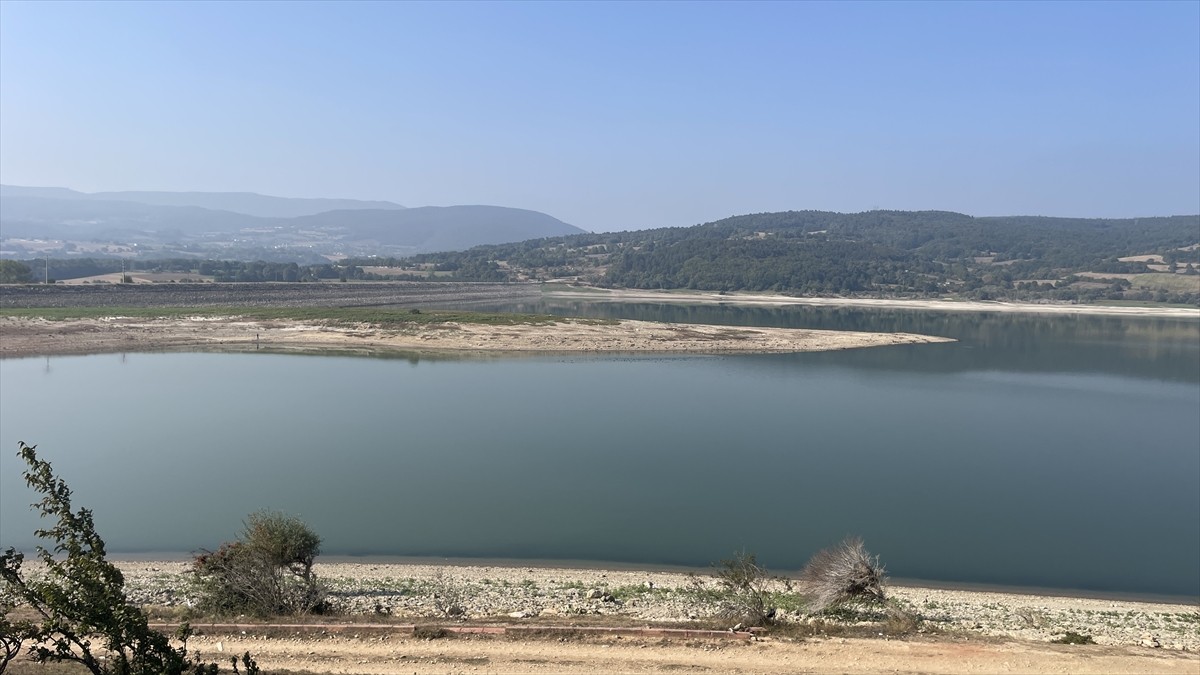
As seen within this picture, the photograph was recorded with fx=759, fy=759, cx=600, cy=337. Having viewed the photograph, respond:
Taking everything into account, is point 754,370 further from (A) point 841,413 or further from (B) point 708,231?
(B) point 708,231

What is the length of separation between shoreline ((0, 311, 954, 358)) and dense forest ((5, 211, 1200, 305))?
99.8 feet

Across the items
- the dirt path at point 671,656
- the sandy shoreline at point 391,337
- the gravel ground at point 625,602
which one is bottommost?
the gravel ground at point 625,602

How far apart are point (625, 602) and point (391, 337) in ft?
115

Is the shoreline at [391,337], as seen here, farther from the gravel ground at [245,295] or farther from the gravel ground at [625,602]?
the gravel ground at [625,602]

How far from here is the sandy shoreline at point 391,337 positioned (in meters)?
37.4

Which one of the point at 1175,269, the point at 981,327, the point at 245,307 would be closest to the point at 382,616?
the point at 245,307

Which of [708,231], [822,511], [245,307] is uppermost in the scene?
[708,231]

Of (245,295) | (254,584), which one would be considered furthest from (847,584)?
(245,295)

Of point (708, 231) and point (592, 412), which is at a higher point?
point (708, 231)

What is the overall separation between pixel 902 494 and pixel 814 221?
186126 millimetres

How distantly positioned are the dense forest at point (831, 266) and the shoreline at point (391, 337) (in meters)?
30.4

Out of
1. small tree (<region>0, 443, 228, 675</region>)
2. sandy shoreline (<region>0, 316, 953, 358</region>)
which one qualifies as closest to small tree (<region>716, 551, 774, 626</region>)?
small tree (<region>0, 443, 228, 675</region>)

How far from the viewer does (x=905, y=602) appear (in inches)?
404

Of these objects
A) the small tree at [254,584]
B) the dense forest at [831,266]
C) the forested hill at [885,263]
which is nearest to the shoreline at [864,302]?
the dense forest at [831,266]
